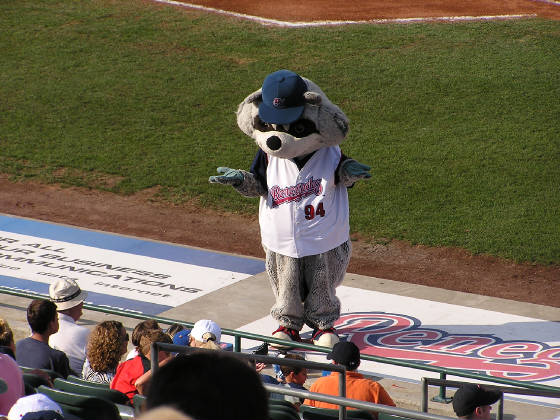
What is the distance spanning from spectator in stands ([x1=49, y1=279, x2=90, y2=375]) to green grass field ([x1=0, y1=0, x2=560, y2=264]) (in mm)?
5437

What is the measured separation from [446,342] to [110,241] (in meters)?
4.71

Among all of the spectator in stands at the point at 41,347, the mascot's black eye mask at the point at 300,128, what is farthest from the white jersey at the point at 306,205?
the spectator in stands at the point at 41,347

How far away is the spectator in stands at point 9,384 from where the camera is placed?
483cm

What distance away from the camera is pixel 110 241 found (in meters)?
11.7

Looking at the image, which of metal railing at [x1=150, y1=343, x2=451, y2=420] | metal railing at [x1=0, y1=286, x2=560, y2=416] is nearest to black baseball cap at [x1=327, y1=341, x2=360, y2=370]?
metal railing at [x1=0, y1=286, x2=560, y2=416]

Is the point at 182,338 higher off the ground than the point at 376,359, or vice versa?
the point at 182,338

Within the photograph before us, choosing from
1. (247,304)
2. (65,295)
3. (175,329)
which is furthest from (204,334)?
(247,304)

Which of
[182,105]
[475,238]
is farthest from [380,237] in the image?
[182,105]

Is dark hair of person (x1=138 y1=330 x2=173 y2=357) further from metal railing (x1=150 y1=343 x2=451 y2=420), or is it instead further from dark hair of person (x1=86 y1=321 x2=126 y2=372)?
metal railing (x1=150 y1=343 x2=451 y2=420)

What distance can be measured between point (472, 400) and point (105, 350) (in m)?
2.42

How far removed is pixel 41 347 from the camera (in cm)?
632

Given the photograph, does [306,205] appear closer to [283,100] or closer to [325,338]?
[283,100]

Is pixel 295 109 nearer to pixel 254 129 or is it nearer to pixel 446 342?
pixel 254 129

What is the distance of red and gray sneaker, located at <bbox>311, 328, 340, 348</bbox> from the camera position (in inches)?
323
